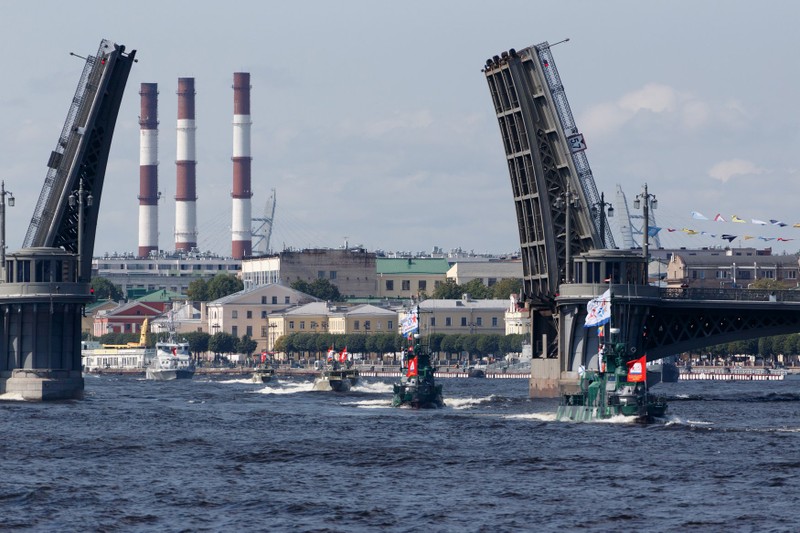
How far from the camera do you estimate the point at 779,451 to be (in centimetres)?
5550

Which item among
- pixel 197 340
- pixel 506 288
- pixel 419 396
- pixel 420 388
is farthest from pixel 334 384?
pixel 506 288

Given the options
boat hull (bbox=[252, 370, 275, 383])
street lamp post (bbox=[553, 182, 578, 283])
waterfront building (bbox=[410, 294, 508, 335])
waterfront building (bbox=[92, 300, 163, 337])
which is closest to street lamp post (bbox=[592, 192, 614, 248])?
street lamp post (bbox=[553, 182, 578, 283])

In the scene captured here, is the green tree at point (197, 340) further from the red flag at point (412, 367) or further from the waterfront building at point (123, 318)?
the red flag at point (412, 367)

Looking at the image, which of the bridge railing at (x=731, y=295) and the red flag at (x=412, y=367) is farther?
the bridge railing at (x=731, y=295)

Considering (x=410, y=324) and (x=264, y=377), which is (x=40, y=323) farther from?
(x=264, y=377)

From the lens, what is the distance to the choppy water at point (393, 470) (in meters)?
42.0

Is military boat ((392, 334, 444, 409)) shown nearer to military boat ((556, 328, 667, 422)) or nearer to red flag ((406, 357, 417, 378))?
red flag ((406, 357, 417, 378))

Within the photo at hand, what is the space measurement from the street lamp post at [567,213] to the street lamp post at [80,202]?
1804 centimetres

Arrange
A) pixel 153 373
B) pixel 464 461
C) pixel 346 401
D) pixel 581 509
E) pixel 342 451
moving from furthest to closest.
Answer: pixel 153 373
pixel 346 401
pixel 342 451
pixel 464 461
pixel 581 509

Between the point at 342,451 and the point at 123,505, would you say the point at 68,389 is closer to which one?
the point at 342,451

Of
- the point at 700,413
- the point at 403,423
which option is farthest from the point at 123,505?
the point at 700,413

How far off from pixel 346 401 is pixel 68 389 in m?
13.1

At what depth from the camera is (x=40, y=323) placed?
8088 centimetres

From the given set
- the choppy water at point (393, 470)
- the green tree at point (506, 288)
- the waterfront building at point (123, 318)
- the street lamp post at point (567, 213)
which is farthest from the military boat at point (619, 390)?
the waterfront building at point (123, 318)
